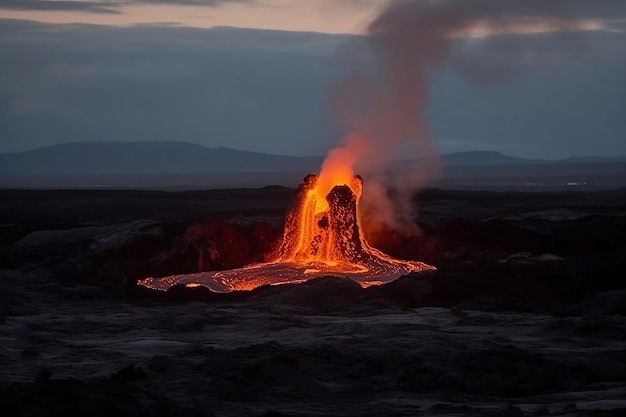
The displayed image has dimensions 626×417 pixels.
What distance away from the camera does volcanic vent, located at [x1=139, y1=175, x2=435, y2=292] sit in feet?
74.2

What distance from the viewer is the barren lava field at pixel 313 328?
42.7 feet

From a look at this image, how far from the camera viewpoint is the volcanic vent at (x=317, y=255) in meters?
22.6

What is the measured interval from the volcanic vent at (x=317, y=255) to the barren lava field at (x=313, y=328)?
0.89 metres

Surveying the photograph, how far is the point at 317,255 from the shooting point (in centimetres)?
2405

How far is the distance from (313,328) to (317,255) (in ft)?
19.8

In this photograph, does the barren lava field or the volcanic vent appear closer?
the barren lava field

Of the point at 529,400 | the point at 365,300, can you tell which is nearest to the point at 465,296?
the point at 365,300

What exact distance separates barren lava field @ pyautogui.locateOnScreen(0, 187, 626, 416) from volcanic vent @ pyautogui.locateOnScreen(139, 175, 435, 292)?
0.89 meters

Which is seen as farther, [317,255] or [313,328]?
[317,255]

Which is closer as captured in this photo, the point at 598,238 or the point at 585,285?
the point at 585,285

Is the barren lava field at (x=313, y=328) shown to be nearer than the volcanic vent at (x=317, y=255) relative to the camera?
Yes

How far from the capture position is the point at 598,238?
29953mm

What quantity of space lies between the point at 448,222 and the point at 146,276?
866 centimetres

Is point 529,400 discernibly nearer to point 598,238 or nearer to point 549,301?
point 549,301
